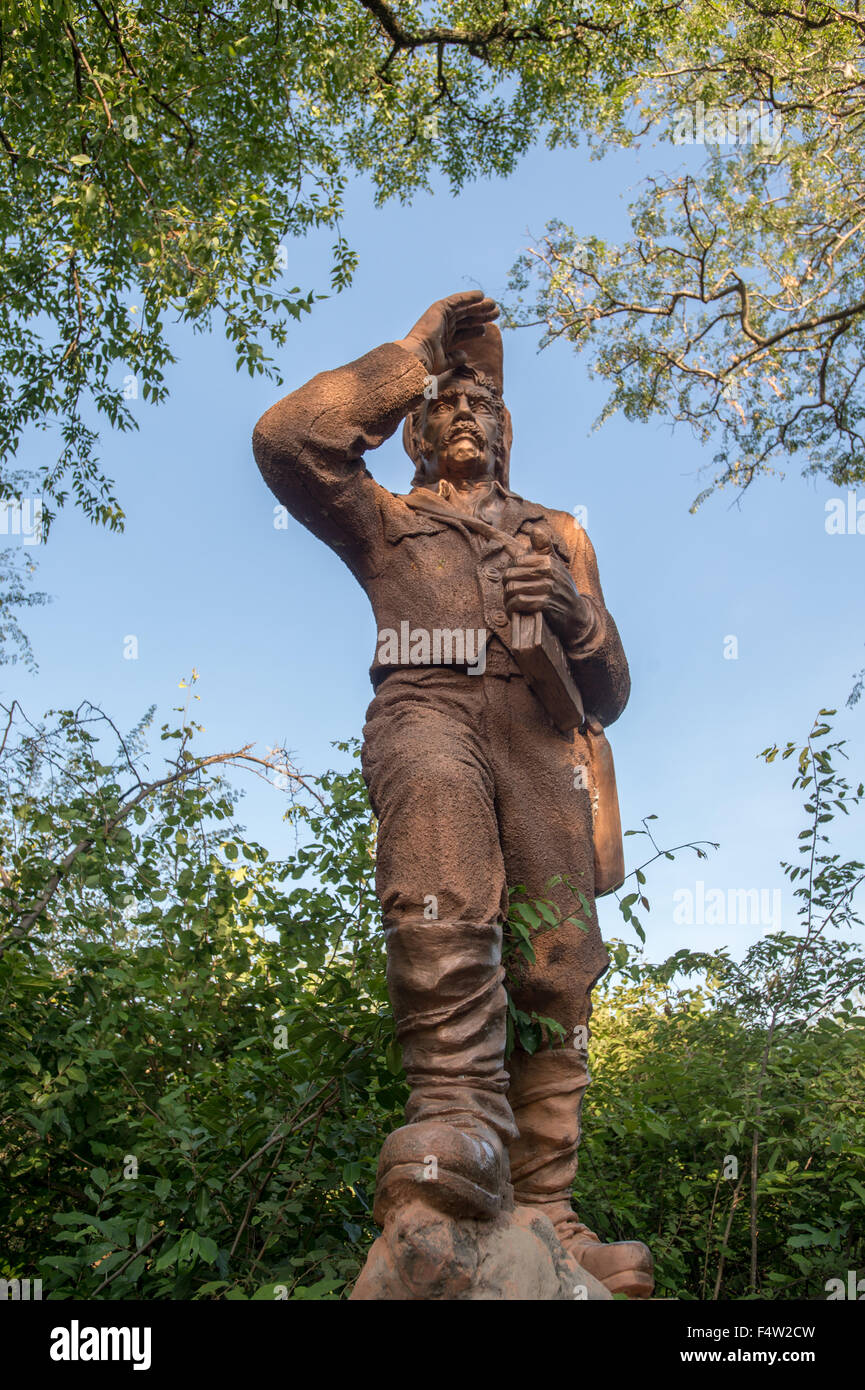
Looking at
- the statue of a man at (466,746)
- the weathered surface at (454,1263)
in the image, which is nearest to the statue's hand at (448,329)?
the statue of a man at (466,746)

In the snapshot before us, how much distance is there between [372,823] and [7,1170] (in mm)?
2220

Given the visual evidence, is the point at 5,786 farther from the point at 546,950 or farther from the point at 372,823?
the point at 546,950

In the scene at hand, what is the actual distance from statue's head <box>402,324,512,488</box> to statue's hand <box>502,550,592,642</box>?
0.67m

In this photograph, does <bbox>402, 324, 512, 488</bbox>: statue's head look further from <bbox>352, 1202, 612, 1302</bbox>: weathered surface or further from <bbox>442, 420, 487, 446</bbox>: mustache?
<bbox>352, 1202, 612, 1302</bbox>: weathered surface

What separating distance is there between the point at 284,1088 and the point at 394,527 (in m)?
1.70

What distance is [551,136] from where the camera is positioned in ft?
36.1

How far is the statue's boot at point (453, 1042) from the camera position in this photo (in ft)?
8.21

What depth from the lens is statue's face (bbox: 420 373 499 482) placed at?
4.02 meters

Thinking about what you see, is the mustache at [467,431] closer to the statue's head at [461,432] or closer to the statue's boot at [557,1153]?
the statue's head at [461,432]

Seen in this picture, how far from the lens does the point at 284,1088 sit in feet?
12.4

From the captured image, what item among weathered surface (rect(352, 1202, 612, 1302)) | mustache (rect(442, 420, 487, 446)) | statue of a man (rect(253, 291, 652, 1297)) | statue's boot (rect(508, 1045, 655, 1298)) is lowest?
weathered surface (rect(352, 1202, 612, 1302))

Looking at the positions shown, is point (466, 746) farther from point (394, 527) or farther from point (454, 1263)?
point (454, 1263)

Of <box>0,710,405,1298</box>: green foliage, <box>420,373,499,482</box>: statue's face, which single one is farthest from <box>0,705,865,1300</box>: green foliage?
<box>420,373,499,482</box>: statue's face

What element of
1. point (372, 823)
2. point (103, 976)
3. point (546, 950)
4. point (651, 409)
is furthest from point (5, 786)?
point (651, 409)
